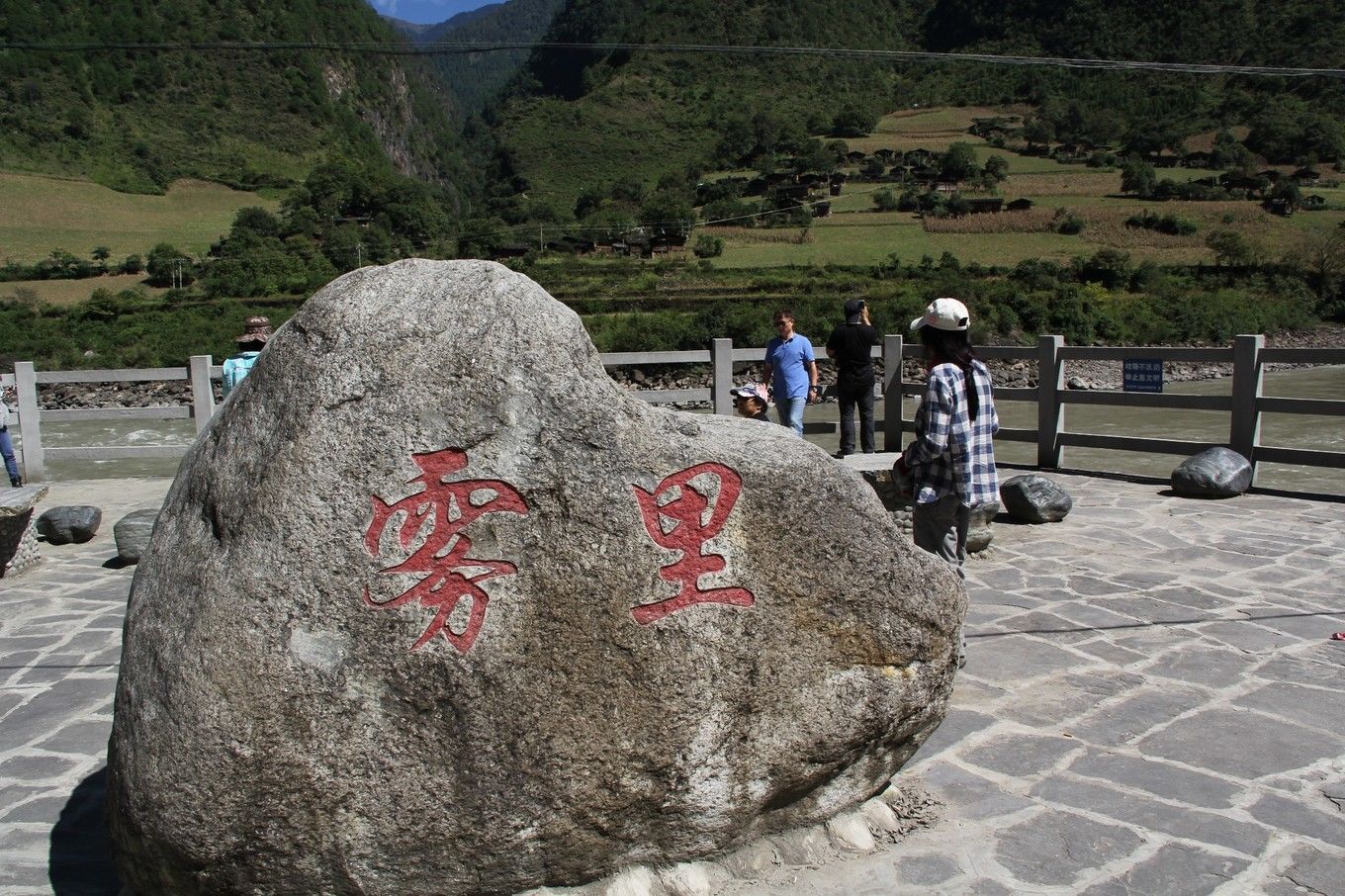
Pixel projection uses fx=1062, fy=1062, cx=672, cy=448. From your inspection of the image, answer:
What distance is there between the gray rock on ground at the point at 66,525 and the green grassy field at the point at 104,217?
52639 mm

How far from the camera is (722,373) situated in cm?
1107

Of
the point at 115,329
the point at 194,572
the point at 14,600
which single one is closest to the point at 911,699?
the point at 194,572

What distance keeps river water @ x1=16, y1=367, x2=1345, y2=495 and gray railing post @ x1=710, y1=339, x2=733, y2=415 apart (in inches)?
78.6

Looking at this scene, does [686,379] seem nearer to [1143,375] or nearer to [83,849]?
[1143,375]

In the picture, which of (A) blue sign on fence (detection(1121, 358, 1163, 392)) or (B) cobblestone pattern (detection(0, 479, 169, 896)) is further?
(A) blue sign on fence (detection(1121, 358, 1163, 392))

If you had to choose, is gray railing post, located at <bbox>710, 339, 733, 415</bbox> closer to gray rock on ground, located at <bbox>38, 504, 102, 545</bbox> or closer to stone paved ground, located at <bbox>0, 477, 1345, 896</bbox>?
stone paved ground, located at <bbox>0, 477, 1345, 896</bbox>

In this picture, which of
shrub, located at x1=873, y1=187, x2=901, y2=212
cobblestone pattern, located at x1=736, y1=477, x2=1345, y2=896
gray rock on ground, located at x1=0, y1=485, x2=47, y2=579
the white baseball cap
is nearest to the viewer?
cobblestone pattern, located at x1=736, y1=477, x2=1345, y2=896

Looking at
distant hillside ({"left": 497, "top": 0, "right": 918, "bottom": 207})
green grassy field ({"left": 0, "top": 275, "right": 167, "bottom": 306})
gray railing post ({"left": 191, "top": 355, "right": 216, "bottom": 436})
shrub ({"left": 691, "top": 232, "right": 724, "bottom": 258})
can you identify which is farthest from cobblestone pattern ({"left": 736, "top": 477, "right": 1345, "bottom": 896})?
distant hillside ({"left": 497, "top": 0, "right": 918, "bottom": 207})

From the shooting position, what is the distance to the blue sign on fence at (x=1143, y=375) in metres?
9.57

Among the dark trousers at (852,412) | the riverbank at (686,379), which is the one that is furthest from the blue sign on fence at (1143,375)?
the riverbank at (686,379)

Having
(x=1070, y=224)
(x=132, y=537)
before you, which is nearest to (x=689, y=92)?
(x=1070, y=224)

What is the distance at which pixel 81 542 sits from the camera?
8164mm

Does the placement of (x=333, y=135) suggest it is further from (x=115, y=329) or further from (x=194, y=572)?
(x=194, y=572)

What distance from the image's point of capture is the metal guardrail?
8.50m
